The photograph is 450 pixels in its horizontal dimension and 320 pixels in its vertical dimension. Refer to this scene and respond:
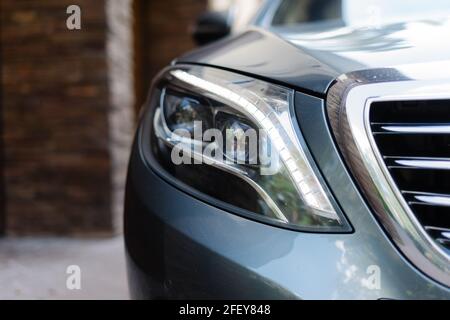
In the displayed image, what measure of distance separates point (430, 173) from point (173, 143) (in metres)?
0.65

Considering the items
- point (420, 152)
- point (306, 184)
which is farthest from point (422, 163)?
point (306, 184)

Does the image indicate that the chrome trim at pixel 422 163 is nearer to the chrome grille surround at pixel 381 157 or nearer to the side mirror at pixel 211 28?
the chrome grille surround at pixel 381 157

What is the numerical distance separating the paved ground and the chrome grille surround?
68.9 inches

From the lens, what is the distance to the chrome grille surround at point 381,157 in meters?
1.15

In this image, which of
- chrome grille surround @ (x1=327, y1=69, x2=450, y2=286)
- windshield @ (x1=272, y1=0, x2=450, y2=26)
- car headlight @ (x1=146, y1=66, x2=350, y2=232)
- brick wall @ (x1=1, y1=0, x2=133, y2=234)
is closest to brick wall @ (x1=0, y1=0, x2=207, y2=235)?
brick wall @ (x1=1, y1=0, x2=133, y2=234)

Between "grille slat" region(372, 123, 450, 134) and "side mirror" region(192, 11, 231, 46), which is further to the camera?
"side mirror" region(192, 11, 231, 46)

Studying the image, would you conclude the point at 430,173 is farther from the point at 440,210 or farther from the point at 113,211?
the point at 113,211

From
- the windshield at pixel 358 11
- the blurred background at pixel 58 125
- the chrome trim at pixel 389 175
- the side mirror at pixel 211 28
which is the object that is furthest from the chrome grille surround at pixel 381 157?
the blurred background at pixel 58 125

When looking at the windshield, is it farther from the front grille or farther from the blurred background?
the blurred background

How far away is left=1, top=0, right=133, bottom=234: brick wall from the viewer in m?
3.79

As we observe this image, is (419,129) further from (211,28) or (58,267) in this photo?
(58,267)

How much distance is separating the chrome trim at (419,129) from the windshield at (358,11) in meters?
0.80

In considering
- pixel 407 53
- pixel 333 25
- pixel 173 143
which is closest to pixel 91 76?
pixel 333 25

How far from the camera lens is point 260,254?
118 cm
